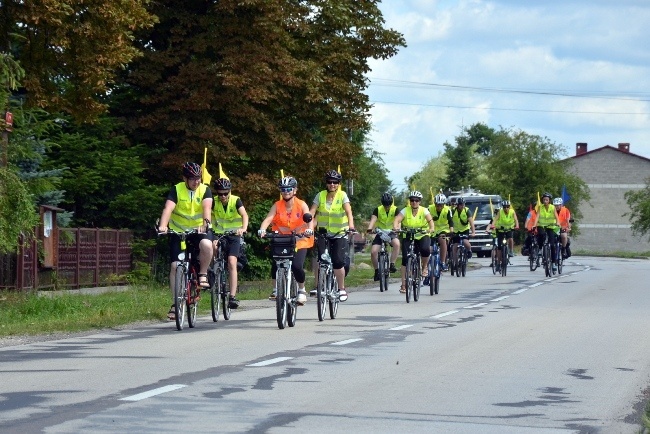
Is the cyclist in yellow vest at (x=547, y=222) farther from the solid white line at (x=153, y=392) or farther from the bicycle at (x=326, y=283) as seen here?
the solid white line at (x=153, y=392)

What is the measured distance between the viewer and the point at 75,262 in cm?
2897

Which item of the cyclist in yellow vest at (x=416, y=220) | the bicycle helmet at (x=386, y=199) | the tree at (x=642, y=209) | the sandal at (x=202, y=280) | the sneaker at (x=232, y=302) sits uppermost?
the tree at (x=642, y=209)

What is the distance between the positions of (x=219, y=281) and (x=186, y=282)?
1.60 meters

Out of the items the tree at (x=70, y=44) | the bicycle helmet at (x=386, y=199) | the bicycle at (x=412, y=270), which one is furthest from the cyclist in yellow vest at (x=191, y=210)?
the bicycle helmet at (x=386, y=199)

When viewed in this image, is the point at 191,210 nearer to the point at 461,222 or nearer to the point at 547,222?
the point at 461,222

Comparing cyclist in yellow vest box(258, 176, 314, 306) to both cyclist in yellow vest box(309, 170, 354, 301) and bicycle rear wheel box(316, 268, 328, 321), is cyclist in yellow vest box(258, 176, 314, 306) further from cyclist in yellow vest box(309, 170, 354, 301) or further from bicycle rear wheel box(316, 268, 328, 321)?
cyclist in yellow vest box(309, 170, 354, 301)

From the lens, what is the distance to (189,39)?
111ft

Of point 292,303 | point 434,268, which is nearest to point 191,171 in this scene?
point 292,303

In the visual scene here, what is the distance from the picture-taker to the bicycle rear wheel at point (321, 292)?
17969 millimetres

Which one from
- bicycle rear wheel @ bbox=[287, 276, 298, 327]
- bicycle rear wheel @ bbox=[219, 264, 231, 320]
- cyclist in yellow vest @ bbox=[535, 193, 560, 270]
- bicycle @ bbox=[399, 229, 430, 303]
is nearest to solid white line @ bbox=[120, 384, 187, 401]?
bicycle rear wheel @ bbox=[287, 276, 298, 327]

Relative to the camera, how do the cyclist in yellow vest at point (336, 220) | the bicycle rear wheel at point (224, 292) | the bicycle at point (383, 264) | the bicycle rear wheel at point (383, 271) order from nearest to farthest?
the bicycle rear wheel at point (224, 292)
the cyclist in yellow vest at point (336, 220)
the bicycle at point (383, 264)
the bicycle rear wheel at point (383, 271)

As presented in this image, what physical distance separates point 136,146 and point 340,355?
68.0 feet

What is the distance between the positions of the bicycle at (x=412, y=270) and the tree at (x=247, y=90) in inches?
382

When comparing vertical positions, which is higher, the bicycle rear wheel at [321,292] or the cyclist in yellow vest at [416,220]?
the cyclist in yellow vest at [416,220]
